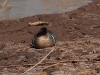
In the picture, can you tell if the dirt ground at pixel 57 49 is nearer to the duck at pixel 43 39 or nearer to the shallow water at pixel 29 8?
the duck at pixel 43 39

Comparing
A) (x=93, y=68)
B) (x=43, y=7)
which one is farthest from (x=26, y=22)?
(x=93, y=68)

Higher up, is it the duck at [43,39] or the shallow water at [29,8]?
the duck at [43,39]

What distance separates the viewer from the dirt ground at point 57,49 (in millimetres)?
7609

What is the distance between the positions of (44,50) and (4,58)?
113cm

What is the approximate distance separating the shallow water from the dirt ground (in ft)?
6.91

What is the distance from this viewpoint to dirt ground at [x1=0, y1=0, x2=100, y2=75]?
7.61 meters

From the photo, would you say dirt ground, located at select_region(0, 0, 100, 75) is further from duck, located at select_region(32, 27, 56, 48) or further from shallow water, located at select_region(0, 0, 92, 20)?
shallow water, located at select_region(0, 0, 92, 20)

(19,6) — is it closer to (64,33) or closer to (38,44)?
(64,33)

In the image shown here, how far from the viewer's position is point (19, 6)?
19453 mm

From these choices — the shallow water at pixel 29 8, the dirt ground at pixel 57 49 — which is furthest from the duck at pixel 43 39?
the shallow water at pixel 29 8

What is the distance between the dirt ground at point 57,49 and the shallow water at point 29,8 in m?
2.11

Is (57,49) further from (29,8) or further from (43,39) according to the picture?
(29,8)

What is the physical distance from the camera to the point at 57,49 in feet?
30.4

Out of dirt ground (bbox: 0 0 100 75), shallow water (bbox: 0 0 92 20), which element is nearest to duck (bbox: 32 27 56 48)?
dirt ground (bbox: 0 0 100 75)
